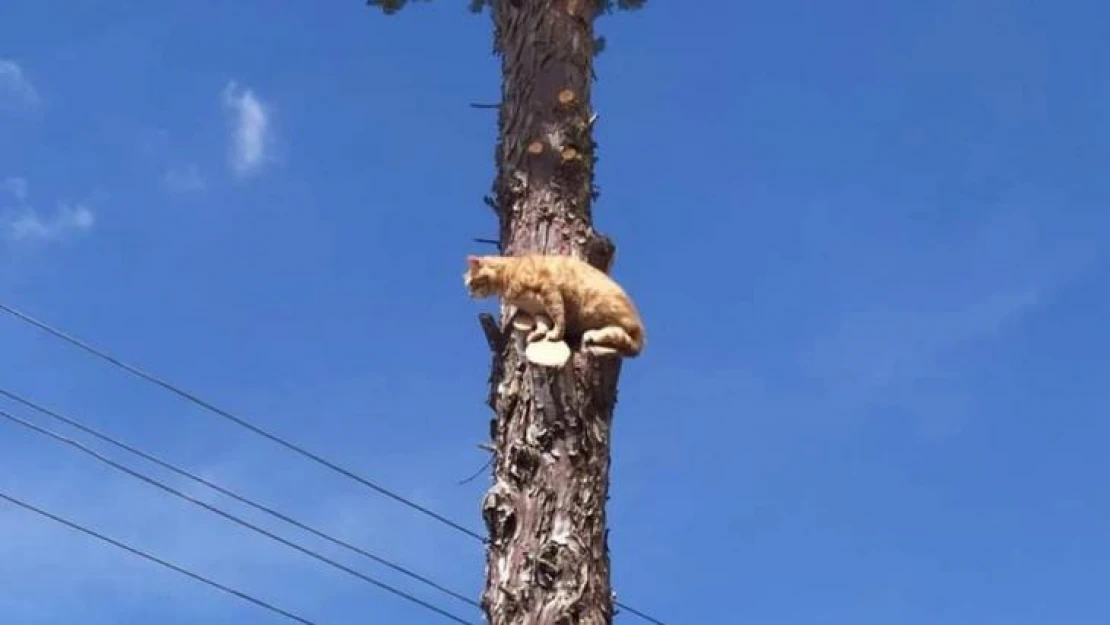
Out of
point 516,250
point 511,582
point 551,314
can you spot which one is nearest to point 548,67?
point 516,250

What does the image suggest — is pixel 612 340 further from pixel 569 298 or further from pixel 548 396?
pixel 548 396

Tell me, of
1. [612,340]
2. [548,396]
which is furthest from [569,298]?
[548,396]

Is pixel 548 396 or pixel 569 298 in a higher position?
pixel 569 298

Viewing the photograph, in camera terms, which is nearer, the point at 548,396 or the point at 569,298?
the point at 548,396

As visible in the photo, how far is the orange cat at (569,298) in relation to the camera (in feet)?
13.5

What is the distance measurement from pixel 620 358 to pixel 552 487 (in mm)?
487

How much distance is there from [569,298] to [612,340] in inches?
6.4

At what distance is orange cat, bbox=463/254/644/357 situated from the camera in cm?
413

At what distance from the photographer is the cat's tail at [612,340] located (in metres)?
4.13

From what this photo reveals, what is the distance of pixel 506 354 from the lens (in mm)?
4141

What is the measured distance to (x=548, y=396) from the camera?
13.0ft

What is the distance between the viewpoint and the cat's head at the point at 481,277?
4.25 meters

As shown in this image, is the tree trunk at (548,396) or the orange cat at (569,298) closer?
the tree trunk at (548,396)

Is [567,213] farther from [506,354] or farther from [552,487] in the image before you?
[552,487]
